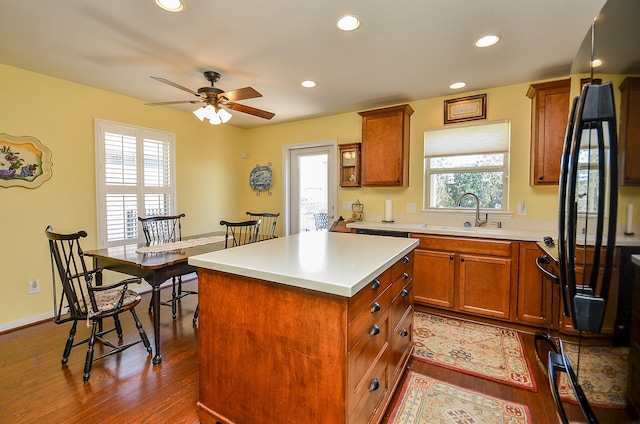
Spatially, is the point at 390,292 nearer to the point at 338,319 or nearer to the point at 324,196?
the point at 338,319

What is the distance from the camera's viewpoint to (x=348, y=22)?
6.58 ft

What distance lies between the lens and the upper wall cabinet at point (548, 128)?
105 inches

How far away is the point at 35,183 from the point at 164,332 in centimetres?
201

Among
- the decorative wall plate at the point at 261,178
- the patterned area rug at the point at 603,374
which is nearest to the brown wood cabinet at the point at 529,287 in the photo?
the patterned area rug at the point at 603,374

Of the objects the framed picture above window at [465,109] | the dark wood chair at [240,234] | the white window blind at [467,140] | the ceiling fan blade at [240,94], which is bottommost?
the dark wood chair at [240,234]

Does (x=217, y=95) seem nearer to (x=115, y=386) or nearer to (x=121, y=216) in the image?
(x=121, y=216)

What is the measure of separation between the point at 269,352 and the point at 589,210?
131 centimetres

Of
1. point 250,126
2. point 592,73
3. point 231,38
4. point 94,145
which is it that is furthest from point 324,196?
point 592,73

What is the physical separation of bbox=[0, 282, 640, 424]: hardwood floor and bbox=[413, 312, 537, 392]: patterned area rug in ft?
0.23

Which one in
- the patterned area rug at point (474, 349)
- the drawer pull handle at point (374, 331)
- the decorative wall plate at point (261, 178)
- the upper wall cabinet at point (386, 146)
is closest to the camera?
the drawer pull handle at point (374, 331)

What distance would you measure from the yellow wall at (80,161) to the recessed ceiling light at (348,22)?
1874mm

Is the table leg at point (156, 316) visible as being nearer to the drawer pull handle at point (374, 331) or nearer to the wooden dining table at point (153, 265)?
the wooden dining table at point (153, 265)

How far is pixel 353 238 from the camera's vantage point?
221cm

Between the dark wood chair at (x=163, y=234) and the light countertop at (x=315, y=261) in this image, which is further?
the dark wood chair at (x=163, y=234)
